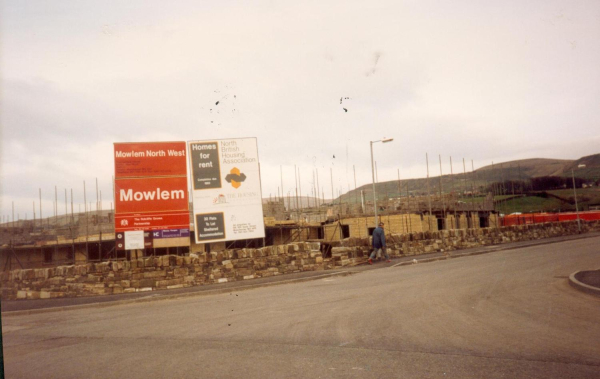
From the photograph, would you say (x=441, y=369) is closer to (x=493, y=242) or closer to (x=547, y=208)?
(x=493, y=242)

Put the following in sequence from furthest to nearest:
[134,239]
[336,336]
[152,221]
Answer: [152,221]
[134,239]
[336,336]

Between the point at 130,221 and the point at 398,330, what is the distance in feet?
39.1

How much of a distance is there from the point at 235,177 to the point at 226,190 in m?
0.62

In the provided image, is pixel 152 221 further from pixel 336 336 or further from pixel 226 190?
pixel 336 336

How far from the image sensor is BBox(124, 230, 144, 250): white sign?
1586 centimetres

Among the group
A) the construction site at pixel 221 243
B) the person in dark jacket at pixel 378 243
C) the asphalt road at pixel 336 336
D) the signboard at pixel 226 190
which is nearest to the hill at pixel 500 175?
the construction site at pixel 221 243

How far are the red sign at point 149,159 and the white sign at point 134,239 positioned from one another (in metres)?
2.04

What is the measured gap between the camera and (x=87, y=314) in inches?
450

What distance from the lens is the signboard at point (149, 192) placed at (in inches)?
630

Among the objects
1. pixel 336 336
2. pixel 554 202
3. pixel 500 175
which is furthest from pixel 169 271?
pixel 500 175

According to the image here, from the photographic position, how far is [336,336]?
262 inches

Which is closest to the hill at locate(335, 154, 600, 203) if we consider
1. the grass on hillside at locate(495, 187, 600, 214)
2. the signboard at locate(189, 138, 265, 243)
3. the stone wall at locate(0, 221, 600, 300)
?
the grass on hillside at locate(495, 187, 600, 214)

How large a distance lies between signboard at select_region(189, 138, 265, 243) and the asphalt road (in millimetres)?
5178

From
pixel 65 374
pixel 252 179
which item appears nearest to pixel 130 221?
pixel 252 179
